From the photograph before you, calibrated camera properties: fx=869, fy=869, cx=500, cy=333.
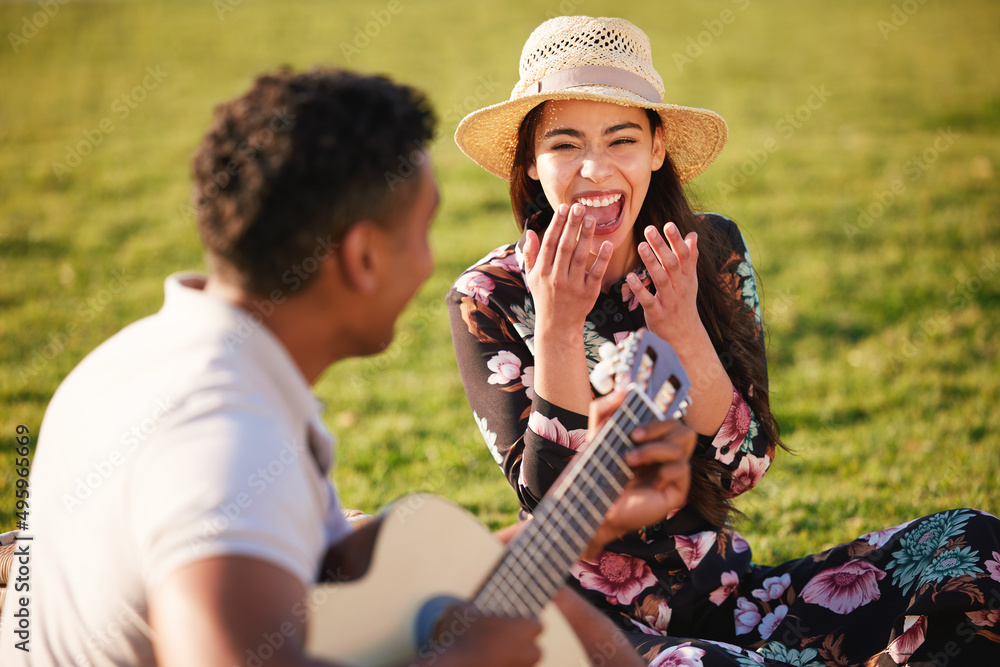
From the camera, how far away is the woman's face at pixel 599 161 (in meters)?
2.98

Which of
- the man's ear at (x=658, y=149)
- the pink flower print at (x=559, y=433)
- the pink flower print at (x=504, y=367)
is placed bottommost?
the pink flower print at (x=559, y=433)

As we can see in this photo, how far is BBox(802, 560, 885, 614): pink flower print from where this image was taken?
9.15 feet

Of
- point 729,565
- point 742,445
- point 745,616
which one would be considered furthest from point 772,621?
point 742,445

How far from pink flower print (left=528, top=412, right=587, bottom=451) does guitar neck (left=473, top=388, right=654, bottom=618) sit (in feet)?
2.23

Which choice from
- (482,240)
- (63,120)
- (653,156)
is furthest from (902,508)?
(63,120)

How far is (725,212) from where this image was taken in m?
8.77

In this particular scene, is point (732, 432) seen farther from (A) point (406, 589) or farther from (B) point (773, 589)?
(A) point (406, 589)

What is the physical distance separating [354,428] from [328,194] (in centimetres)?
422

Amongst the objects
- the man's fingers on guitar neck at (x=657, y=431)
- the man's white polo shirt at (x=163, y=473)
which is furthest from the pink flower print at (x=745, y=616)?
the man's white polo shirt at (x=163, y=473)

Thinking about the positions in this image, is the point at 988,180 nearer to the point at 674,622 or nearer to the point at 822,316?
the point at 822,316

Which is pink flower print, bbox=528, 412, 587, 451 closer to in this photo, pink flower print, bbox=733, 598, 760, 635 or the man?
the man

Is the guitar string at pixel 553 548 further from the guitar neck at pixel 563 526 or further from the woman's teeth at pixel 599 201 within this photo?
the woman's teeth at pixel 599 201

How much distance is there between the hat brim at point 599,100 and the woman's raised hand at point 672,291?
58 cm

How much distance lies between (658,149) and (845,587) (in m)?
1.66
